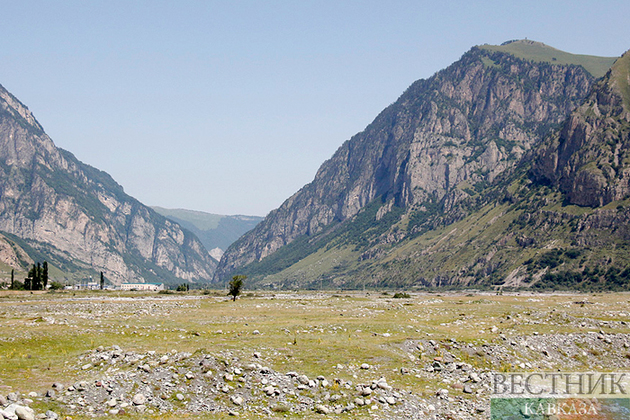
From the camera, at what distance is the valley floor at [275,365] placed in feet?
102

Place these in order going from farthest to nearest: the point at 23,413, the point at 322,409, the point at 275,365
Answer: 1. the point at 275,365
2. the point at 322,409
3. the point at 23,413

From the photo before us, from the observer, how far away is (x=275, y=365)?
37.5 m

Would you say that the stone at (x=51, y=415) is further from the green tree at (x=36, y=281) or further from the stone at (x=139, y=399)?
the green tree at (x=36, y=281)

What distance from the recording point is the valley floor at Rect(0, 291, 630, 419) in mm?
31219

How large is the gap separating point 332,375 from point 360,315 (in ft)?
131

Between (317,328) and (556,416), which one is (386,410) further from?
(317,328)

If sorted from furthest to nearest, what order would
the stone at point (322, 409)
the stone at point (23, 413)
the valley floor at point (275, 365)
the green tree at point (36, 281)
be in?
the green tree at point (36, 281) → the stone at point (322, 409) → the valley floor at point (275, 365) → the stone at point (23, 413)

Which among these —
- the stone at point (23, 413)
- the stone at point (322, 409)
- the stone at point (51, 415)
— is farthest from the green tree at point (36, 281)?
the stone at point (322, 409)

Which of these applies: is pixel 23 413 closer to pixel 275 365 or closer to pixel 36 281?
pixel 275 365

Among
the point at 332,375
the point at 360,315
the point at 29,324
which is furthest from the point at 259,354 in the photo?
the point at 360,315

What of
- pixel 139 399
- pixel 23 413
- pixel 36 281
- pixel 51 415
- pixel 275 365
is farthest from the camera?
pixel 36 281

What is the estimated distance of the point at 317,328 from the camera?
57.1 m

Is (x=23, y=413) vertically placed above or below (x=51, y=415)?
above

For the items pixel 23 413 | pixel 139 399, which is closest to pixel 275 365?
pixel 139 399
